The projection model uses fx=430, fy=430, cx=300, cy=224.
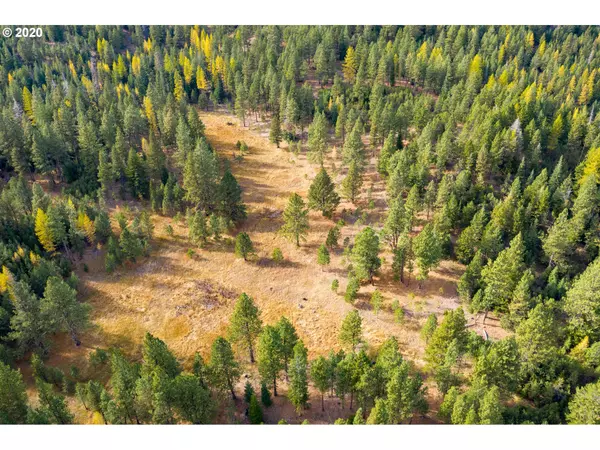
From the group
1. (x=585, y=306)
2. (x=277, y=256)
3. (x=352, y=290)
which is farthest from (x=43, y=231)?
(x=585, y=306)

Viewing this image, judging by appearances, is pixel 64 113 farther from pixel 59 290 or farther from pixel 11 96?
pixel 59 290

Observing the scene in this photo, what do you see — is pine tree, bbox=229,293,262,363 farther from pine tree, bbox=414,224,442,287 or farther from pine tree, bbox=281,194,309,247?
pine tree, bbox=414,224,442,287

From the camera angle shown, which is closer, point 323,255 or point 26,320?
point 26,320

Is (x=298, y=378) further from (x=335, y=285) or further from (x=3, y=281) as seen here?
(x=3, y=281)

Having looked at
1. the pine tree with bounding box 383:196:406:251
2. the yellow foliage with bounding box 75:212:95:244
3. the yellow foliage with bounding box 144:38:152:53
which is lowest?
the yellow foliage with bounding box 75:212:95:244

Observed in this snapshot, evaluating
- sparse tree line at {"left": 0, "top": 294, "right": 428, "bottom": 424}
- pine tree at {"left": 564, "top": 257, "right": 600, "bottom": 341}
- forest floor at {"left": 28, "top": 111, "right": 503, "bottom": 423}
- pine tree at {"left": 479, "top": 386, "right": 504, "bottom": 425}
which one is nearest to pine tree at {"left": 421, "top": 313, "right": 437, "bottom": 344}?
forest floor at {"left": 28, "top": 111, "right": 503, "bottom": 423}

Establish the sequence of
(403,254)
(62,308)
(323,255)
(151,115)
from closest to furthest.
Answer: (62,308)
(403,254)
(323,255)
(151,115)

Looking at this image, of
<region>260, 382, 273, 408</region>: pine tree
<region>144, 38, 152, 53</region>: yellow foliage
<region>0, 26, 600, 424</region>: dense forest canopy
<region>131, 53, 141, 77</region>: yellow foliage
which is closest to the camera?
<region>0, 26, 600, 424</region>: dense forest canopy
